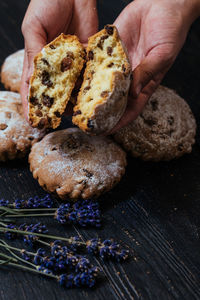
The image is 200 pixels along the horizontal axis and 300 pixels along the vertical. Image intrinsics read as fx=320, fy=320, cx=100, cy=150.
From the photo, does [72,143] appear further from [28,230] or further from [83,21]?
[83,21]

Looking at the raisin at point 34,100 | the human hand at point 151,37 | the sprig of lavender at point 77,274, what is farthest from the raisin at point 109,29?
the sprig of lavender at point 77,274

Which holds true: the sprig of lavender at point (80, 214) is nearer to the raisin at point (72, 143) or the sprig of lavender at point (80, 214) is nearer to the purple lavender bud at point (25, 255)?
the purple lavender bud at point (25, 255)

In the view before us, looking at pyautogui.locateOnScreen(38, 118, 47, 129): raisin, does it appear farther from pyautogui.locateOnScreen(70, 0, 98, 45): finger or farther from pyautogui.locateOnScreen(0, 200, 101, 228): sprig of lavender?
pyautogui.locateOnScreen(70, 0, 98, 45): finger

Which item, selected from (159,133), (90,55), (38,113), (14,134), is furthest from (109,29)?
(14,134)

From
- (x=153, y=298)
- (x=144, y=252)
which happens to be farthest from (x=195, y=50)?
(x=153, y=298)

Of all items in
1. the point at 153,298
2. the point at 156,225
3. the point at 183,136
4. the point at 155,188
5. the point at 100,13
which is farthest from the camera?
the point at 100,13

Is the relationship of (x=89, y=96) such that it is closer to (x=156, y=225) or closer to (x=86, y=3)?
(x=156, y=225)
